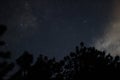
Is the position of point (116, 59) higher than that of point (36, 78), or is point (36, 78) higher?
point (116, 59)

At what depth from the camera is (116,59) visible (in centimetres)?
2997

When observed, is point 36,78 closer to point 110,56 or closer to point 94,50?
point 94,50

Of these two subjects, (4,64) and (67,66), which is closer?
(4,64)

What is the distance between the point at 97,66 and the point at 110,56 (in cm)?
761

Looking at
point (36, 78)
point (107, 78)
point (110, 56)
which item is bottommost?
point (36, 78)

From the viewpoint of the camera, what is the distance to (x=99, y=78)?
23109 mm

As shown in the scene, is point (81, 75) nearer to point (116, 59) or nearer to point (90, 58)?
point (90, 58)

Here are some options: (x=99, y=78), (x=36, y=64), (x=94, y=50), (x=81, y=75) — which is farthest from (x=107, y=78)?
(x=36, y=64)

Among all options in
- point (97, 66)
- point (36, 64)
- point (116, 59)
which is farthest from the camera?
point (116, 59)

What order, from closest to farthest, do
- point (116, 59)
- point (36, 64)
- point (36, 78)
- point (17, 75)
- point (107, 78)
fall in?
point (17, 75) → point (36, 64) → point (36, 78) → point (107, 78) → point (116, 59)

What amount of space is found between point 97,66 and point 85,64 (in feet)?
4.13

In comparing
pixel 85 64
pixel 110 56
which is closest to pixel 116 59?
pixel 110 56

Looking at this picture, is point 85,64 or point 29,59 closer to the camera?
point 29,59

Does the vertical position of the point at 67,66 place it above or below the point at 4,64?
above
